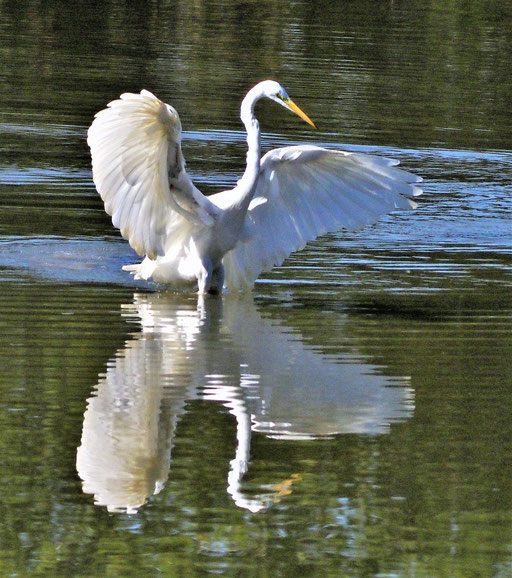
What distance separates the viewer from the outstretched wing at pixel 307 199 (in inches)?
412

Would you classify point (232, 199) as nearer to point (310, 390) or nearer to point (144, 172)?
point (144, 172)

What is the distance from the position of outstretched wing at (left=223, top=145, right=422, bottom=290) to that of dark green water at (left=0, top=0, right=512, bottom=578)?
0.28 m

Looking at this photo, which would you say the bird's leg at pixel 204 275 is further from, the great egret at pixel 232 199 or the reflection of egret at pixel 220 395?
the reflection of egret at pixel 220 395

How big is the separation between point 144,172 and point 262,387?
241 cm

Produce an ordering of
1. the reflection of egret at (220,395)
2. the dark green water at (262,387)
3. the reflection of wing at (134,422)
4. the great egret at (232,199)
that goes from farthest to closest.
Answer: the great egret at (232,199), the reflection of egret at (220,395), the reflection of wing at (134,422), the dark green water at (262,387)

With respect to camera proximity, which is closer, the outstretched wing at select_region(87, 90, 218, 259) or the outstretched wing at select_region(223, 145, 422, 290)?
the outstretched wing at select_region(87, 90, 218, 259)

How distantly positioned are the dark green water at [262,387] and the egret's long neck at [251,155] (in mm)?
782

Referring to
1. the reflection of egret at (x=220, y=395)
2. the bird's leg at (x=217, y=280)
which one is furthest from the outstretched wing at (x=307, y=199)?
the reflection of egret at (x=220, y=395)

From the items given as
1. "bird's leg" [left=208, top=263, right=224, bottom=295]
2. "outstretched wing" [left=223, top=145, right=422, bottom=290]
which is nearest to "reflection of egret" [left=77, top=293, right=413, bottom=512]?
"bird's leg" [left=208, top=263, right=224, bottom=295]

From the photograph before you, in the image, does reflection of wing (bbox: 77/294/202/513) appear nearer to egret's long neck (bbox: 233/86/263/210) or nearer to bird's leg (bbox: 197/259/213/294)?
bird's leg (bbox: 197/259/213/294)

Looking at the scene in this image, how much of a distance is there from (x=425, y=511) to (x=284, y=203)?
5.04m

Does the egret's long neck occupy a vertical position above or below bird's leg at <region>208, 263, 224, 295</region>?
above

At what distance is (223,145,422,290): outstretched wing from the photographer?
34.3 feet

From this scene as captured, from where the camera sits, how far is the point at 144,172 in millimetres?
9656
